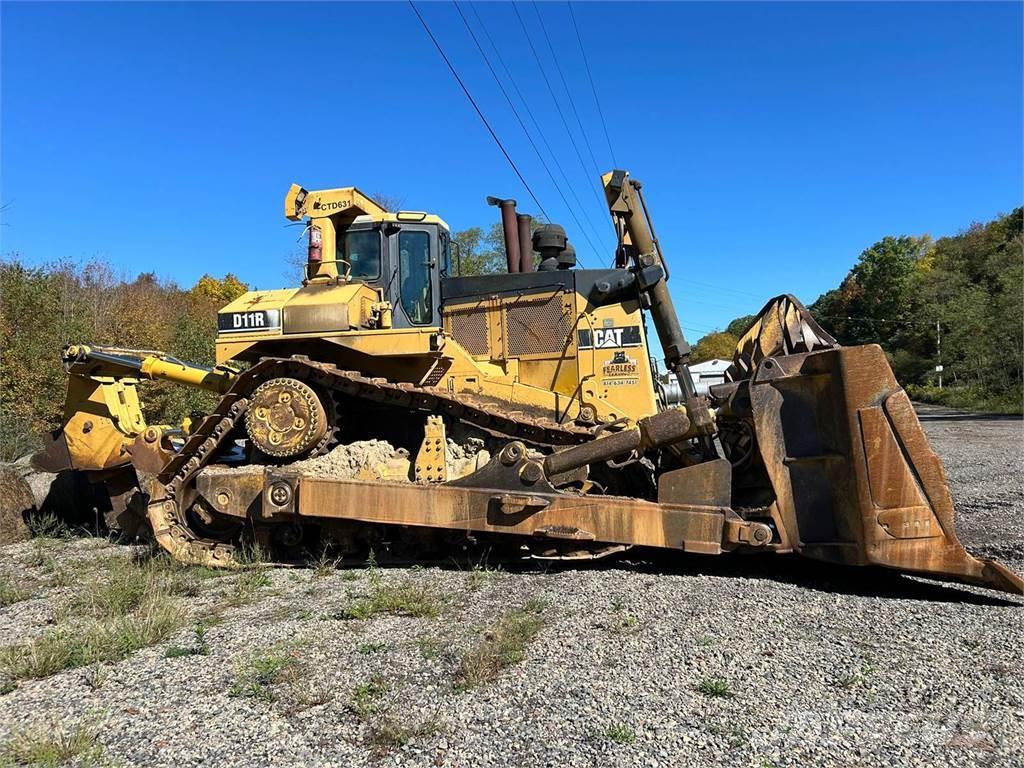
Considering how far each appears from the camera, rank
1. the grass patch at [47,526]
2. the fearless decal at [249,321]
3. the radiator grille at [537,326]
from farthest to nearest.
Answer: the grass patch at [47,526] → the radiator grille at [537,326] → the fearless decal at [249,321]

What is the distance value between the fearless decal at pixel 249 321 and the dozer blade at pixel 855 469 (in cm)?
444

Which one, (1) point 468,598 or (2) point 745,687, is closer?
(2) point 745,687

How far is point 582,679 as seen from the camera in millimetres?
3596

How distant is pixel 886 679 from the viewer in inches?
138

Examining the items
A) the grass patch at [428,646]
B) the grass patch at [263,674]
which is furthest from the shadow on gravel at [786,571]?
the grass patch at [263,674]

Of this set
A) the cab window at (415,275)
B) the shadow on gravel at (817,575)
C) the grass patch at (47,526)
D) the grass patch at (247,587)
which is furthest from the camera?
the grass patch at (47,526)

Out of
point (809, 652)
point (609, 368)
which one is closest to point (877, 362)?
point (809, 652)

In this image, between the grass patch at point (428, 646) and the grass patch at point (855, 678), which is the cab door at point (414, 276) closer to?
the grass patch at point (428, 646)

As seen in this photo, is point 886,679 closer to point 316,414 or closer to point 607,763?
point 607,763

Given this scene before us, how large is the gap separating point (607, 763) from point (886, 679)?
1.70 m

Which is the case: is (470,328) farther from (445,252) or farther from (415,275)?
(415,275)

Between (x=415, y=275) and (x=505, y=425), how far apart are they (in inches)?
79.7

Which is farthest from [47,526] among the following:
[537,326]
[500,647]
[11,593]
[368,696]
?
[500,647]

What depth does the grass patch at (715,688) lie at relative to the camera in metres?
3.38
